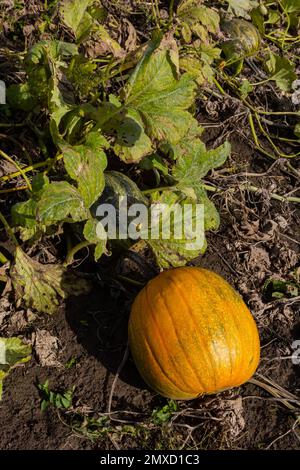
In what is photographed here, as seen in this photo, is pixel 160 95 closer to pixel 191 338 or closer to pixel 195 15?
pixel 195 15

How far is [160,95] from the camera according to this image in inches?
101

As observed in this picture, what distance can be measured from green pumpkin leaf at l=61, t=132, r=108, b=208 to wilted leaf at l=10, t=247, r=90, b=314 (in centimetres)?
43

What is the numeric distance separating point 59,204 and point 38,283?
1.80ft

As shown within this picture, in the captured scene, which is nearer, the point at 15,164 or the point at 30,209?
the point at 30,209

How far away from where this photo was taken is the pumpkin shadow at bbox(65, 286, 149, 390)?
274cm

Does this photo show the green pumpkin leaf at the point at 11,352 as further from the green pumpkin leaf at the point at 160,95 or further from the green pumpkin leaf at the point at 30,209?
the green pumpkin leaf at the point at 160,95

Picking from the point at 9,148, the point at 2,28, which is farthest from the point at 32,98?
the point at 2,28

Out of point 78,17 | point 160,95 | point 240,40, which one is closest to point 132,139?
point 160,95

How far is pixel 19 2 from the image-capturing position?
11.6 feet

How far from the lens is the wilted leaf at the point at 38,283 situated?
2.70 m

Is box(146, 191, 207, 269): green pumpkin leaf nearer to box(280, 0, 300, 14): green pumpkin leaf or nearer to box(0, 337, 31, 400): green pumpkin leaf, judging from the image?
box(0, 337, 31, 400): green pumpkin leaf

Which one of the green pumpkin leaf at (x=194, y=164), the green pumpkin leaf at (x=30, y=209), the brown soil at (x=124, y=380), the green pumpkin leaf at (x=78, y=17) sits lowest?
the brown soil at (x=124, y=380)

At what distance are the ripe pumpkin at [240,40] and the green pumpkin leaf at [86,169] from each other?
148cm

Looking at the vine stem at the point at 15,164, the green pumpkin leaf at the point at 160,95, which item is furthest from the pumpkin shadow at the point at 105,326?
the green pumpkin leaf at the point at 160,95
